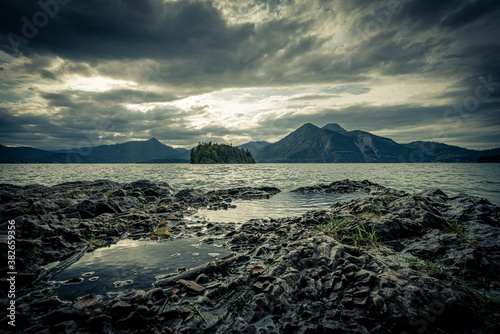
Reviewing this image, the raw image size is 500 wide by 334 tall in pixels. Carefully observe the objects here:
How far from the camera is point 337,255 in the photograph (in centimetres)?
554

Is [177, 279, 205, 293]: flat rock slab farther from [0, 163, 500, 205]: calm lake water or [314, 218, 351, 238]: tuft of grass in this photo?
[0, 163, 500, 205]: calm lake water

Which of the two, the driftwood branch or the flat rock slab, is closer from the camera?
the flat rock slab

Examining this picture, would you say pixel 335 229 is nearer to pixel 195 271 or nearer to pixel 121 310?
pixel 195 271

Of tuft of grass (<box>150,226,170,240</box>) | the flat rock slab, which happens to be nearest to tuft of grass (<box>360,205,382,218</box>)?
the flat rock slab

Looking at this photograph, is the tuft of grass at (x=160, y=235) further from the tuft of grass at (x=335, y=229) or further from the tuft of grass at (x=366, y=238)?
the tuft of grass at (x=366, y=238)

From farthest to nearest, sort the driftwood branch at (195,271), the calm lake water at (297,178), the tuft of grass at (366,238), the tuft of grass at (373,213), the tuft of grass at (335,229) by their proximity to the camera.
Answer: the calm lake water at (297,178)
the tuft of grass at (373,213)
the tuft of grass at (335,229)
the tuft of grass at (366,238)
the driftwood branch at (195,271)

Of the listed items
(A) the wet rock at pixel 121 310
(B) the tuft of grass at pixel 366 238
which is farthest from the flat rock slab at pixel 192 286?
(B) the tuft of grass at pixel 366 238

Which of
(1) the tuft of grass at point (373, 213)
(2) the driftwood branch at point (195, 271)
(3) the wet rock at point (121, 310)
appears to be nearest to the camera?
(3) the wet rock at point (121, 310)

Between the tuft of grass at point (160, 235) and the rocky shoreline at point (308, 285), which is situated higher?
the rocky shoreline at point (308, 285)

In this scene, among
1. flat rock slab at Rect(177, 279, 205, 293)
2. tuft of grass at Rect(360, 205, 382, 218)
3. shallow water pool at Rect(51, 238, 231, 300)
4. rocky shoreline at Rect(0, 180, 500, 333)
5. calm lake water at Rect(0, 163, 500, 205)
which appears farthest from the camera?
calm lake water at Rect(0, 163, 500, 205)

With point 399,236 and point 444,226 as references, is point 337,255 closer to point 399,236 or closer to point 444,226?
point 399,236

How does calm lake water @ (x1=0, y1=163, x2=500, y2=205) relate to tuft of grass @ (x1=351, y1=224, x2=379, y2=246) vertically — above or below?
below

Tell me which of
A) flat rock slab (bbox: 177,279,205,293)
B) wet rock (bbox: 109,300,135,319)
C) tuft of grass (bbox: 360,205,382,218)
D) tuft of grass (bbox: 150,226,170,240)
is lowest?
tuft of grass (bbox: 150,226,170,240)

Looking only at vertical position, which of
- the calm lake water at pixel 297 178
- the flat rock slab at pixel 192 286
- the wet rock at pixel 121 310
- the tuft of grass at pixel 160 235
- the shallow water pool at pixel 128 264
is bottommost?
the calm lake water at pixel 297 178
